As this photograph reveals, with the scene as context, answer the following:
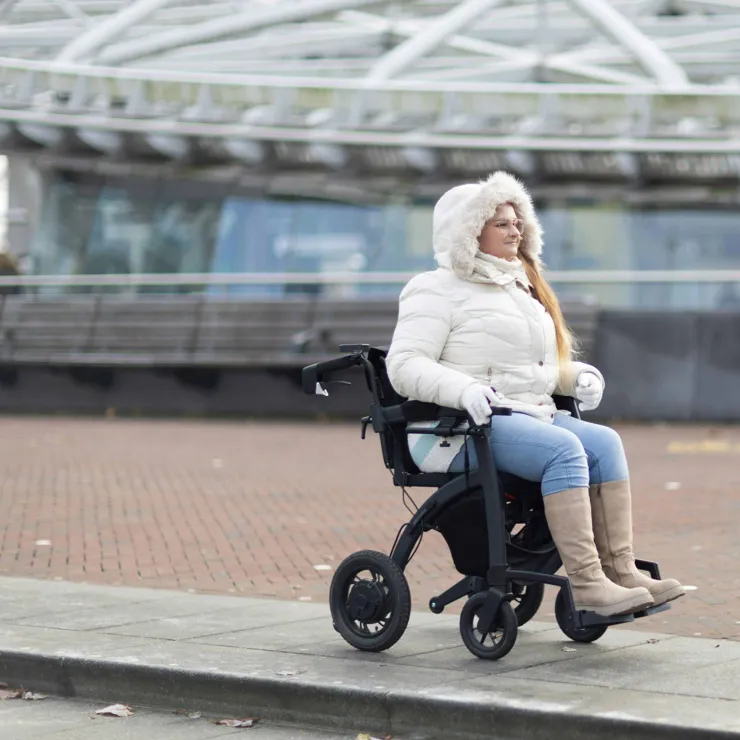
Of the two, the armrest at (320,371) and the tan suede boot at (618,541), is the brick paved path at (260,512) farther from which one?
the armrest at (320,371)

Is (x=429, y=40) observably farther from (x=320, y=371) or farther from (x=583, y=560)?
(x=583, y=560)

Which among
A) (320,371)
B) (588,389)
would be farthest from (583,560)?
(320,371)

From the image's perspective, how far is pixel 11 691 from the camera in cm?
546

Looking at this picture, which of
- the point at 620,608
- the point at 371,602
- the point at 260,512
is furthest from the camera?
the point at 260,512

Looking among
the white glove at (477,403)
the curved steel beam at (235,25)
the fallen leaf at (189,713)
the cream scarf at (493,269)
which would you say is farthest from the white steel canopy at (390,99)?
the fallen leaf at (189,713)

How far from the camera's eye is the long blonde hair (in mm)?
5641

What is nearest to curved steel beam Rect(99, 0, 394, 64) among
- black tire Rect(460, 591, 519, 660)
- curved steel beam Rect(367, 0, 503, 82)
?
curved steel beam Rect(367, 0, 503, 82)

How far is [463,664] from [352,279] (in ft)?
45.7

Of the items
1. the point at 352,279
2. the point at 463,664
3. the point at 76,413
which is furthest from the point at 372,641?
the point at 76,413

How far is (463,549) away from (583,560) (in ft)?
1.60

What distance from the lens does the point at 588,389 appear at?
5598 millimetres

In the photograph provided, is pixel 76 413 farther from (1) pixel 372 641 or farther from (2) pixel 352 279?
(1) pixel 372 641

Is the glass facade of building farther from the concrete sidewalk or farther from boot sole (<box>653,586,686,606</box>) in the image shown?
boot sole (<box>653,586,686,606</box>)

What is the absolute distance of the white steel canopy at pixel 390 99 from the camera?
2189 centimetres
